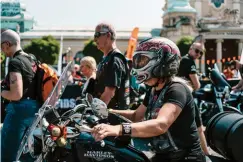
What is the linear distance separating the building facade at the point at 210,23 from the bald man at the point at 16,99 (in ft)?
226

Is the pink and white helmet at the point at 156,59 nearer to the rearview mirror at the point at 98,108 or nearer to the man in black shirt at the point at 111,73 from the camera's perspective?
the rearview mirror at the point at 98,108

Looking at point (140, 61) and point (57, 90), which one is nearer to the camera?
point (140, 61)

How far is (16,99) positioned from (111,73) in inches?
35.2

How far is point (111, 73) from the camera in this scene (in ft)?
13.1

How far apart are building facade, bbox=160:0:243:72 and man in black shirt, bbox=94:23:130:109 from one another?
68.6 meters

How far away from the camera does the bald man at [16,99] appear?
388 cm

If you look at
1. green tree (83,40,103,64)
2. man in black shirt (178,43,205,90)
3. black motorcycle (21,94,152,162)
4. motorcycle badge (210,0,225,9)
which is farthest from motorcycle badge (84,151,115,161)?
motorcycle badge (210,0,225,9)

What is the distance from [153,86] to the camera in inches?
103

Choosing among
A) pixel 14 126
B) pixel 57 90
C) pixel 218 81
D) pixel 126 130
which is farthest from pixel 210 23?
pixel 126 130

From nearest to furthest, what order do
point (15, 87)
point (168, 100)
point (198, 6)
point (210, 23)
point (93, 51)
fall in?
point (168, 100) → point (15, 87) → point (93, 51) → point (210, 23) → point (198, 6)

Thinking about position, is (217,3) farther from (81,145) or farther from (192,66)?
(81,145)

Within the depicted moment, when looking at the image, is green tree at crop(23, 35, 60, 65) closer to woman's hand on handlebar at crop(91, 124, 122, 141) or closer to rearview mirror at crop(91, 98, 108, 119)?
rearview mirror at crop(91, 98, 108, 119)

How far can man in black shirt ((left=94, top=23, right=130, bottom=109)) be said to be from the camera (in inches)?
157

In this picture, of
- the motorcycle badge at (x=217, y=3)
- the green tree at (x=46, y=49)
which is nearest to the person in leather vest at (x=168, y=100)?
the green tree at (x=46, y=49)
